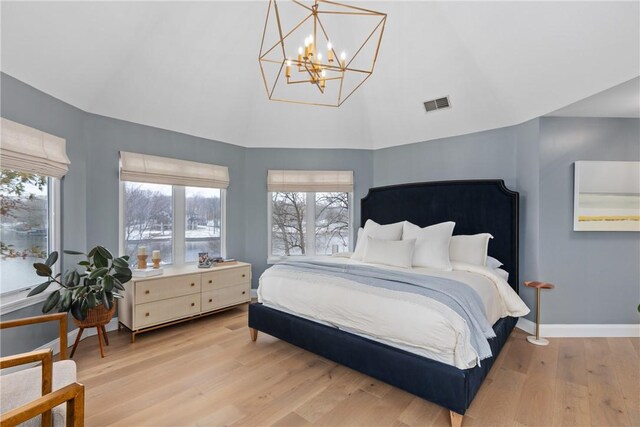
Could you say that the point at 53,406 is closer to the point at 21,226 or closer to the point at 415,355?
the point at 415,355

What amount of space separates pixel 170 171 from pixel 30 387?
2.72m

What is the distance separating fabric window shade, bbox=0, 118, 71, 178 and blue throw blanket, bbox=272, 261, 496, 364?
2.52 metres

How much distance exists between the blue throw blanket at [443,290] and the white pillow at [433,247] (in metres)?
0.76

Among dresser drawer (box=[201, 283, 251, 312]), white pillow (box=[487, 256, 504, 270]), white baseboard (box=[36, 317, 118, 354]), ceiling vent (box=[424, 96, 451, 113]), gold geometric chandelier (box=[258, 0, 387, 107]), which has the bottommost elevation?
white baseboard (box=[36, 317, 118, 354])

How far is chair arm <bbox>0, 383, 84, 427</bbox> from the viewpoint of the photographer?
39.9 inches

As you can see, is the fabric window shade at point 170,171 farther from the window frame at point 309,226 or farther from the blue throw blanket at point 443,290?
the blue throw blanket at point 443,290

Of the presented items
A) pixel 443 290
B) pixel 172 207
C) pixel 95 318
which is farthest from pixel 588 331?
pixel 172 207

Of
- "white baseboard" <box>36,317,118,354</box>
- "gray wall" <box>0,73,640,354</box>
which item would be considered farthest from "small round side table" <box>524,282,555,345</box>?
"white baseboard" <box>36,317,118,354</box>

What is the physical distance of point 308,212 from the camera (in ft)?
15.9

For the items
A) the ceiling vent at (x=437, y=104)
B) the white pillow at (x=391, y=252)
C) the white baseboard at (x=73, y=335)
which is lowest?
the white baseboard at (x=73, y=335)

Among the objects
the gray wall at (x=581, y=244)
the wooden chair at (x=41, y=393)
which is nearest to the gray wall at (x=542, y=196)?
the gray wall at (x=581, y=244)

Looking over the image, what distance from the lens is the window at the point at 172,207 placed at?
11.7ft

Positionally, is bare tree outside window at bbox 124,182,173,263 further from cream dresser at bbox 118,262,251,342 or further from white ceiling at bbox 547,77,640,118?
white ceiling at bbox 547,77,640,118

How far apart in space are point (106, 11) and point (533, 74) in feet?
12.5
